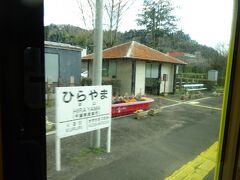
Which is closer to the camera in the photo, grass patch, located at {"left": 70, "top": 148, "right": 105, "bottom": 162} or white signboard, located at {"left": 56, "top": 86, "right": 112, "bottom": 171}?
grass patch, located at {"left": 70, "top": 148, "right": 105, "bottom": 162}

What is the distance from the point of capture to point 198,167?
1.80 m

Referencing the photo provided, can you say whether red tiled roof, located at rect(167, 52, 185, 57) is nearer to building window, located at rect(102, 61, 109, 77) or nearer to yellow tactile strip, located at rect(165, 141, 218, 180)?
building window, located at rect(102, 61, 109, 77)

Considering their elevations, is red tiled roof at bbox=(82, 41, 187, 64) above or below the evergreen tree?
below

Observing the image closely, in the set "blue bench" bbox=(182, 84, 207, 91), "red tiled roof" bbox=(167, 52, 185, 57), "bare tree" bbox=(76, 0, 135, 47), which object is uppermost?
"bare tree" bbox=(76, 0, 135, 47)

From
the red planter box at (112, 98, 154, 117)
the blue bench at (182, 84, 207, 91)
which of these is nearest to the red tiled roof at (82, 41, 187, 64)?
the blue bench at (182, 84, 207, 91)

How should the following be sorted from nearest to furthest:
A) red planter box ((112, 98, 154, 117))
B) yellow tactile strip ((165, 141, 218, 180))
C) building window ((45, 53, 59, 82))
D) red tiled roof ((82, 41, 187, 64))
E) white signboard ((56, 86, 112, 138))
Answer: building window ((45, 53, 59, 82))
red tiled roof ((82, 41, 187, 64))
white signboard ((56, 86, 112, 138))
yellow tactile strip ((165, 141, 218, 180))
red planter box ((112, 98, 154, 117))

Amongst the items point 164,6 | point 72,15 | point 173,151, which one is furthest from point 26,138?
point 173,151

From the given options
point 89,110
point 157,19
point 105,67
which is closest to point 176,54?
point 157,19

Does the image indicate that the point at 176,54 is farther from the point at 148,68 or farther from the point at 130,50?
the point at 148,68

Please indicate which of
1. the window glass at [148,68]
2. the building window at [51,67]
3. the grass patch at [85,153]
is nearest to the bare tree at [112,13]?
the building window at [51,67]

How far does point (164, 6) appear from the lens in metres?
1.15

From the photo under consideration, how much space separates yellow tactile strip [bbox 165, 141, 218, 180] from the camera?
1.65 metres

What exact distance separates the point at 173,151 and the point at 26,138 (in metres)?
1.84

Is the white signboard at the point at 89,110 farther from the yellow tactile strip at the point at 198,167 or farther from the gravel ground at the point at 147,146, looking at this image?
the yellow tactile strip at the point at 198,167
